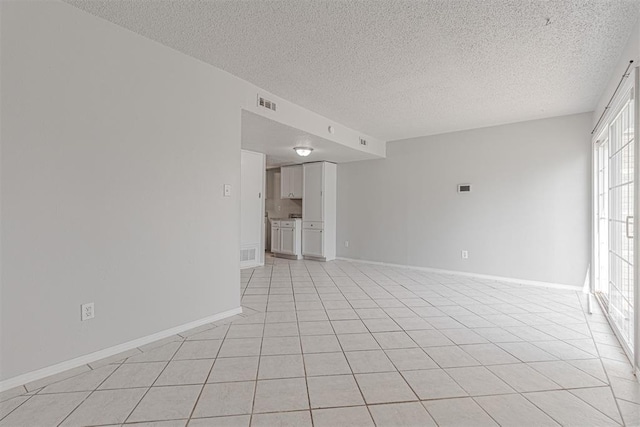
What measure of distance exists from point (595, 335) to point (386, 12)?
3162 mm

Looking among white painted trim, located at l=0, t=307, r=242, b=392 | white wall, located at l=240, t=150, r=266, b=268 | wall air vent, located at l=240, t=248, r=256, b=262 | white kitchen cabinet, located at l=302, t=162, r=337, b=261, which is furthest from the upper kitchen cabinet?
white painted trim, located at l=0, t=307, r=242, b=392

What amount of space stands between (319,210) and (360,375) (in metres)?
4.83

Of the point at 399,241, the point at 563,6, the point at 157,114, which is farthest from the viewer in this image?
the point at 399,241

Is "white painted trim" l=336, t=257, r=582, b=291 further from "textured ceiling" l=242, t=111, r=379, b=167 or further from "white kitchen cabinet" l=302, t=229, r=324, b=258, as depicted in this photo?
"textured ceiling" l=242, t=111, r=379, b=167

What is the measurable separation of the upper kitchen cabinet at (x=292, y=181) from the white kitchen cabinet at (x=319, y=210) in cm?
27

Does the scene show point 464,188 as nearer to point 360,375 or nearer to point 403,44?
point 403,44

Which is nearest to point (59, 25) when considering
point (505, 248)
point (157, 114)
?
point (157, 114)

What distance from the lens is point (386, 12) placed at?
2.13 metres

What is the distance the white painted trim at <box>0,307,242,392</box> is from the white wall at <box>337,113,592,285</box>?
395 centimetres

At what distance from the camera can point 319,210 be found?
6652mm

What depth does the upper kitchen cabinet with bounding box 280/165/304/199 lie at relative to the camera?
23.4 ft

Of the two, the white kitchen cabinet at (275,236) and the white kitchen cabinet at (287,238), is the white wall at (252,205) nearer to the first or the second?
the white kitchen cabinet at (287,238)

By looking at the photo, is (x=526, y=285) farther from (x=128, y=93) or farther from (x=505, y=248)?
(x=128, y=93)

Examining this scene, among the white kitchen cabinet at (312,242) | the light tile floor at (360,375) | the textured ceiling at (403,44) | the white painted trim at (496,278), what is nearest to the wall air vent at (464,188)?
the white painted trim at (496,278)
